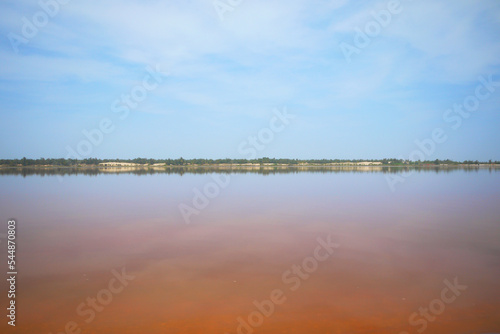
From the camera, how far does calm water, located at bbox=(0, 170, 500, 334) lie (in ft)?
16.3

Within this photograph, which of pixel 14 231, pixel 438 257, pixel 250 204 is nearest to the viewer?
pixel 438 257

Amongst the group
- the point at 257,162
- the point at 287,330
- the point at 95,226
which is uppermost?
the point at 257,162

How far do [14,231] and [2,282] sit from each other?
5.47 m

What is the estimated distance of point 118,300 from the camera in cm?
563

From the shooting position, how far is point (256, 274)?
6812 millimetres

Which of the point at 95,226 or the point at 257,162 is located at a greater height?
the point at 257,162

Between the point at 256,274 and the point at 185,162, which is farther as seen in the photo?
the point at 185,162

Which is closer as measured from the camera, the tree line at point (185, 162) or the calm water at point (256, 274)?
the calm water at point (256, 274)

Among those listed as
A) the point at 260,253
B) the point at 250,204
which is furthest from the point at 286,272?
the point at 250,204

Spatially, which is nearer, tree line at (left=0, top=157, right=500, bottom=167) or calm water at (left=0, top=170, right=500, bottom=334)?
calm water at (left=0, top=170, right=500, bottom=334)

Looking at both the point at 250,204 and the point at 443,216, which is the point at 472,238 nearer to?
the point at 443,216

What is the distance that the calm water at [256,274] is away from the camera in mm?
4965

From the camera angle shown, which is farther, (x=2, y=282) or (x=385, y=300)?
(x=2, y=282)

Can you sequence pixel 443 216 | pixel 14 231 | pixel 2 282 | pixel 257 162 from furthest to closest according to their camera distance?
1. pixel 257 162
2. pixel 443 216
3. pixel 14 231
4. pixel 2 282
